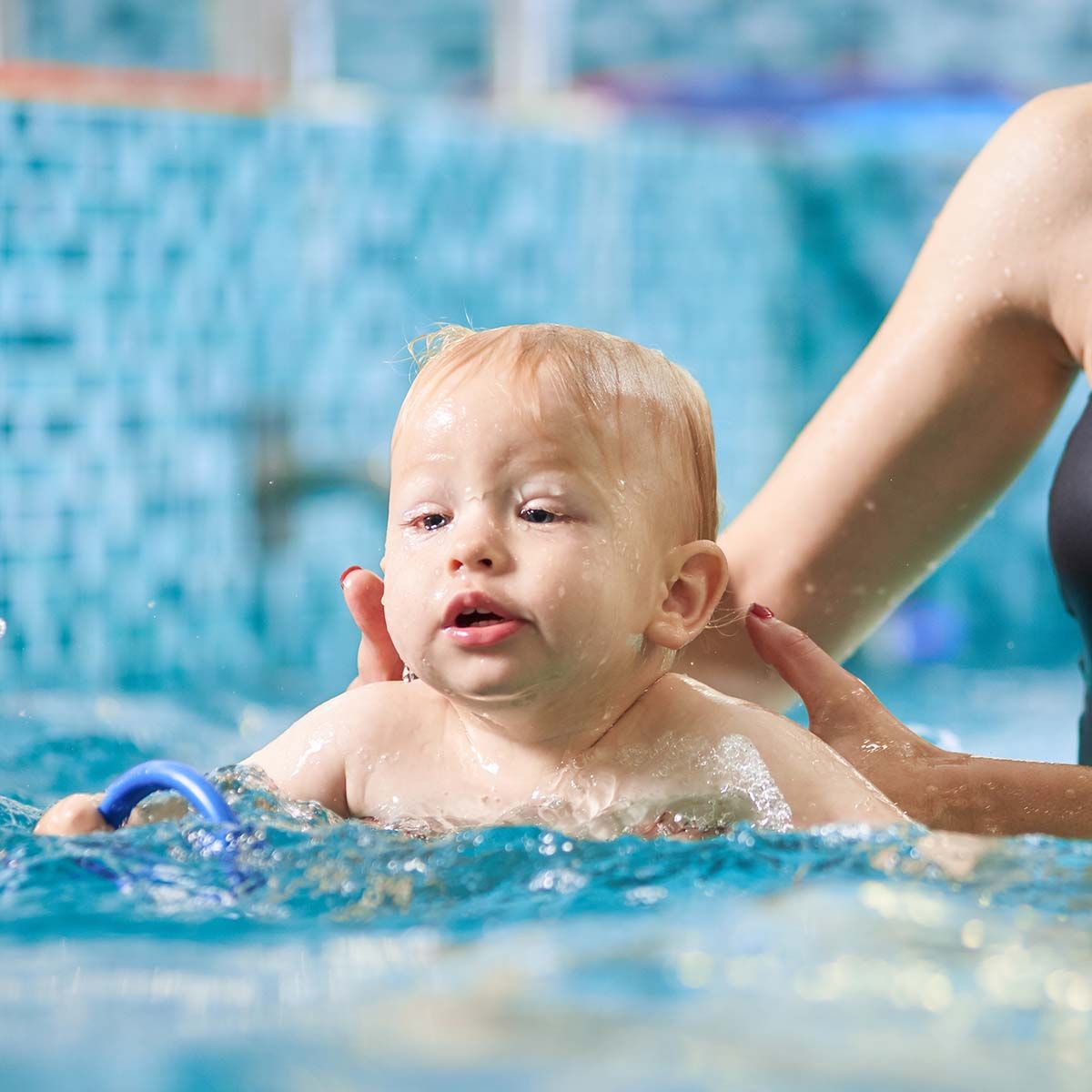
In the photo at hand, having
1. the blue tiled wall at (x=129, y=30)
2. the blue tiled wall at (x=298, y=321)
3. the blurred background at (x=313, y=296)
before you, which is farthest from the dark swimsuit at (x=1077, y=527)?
the blue tiled wall at (x=129, y=30)

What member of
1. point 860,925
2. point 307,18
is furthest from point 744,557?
point 307,18

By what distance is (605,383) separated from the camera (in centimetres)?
155

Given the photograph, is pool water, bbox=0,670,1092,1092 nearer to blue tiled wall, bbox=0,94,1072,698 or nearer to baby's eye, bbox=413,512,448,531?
baby's eye, bbox=413,512,448,531

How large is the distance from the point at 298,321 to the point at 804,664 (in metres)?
2.76

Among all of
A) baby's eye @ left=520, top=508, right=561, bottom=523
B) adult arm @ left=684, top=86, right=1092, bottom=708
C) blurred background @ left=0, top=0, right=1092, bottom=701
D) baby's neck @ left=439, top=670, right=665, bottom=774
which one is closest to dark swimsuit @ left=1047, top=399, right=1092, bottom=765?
adult arm @ left=684, top=86, right=1092, bottom=708

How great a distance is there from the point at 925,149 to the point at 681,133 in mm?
839

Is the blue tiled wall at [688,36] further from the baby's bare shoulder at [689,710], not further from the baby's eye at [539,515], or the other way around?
the baby's eye at [539,515]

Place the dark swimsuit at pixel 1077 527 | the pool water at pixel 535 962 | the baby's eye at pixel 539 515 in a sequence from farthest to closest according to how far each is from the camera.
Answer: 1. the dark swimsuit at pixel 1077 527
2. the baby's eye at pixel 539 515
3. the pool water at pixel 535 962

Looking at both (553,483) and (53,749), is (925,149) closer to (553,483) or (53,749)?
(53,749)

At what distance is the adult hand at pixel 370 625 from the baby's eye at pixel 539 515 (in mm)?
348

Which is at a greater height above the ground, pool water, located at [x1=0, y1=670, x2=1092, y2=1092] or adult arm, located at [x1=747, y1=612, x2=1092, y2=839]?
pool water, located at [x1=0, y1=670, x2=1092, y2=1092]

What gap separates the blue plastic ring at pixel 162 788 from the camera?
1364mm

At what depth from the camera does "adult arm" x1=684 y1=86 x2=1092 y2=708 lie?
198 centimetres

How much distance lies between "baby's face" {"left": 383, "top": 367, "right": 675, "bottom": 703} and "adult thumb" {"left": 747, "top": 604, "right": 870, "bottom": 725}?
0.75ft
